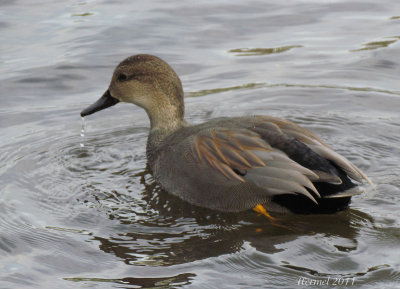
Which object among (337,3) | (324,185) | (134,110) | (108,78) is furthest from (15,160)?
(337,3)

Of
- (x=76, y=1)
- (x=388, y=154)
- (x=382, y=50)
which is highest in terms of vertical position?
(x=76, y=1)

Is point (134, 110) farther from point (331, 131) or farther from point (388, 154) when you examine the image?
point (388, 154)

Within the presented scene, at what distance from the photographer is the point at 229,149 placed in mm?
5918

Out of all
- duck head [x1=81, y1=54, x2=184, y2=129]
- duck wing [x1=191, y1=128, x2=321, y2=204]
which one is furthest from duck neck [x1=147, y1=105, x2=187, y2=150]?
duck wing [x1=191, y1=128, x2=321, y2=204]

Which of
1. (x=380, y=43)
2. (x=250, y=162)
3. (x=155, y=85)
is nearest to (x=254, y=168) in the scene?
(x=250, y=162)

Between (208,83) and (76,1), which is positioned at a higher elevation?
(76,1)

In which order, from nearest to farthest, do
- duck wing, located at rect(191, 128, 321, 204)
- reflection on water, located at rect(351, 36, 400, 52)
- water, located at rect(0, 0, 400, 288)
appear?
water, located at rect(0, 0, 400, 288) → duck wing, located at rect(191, 128, 321, 204) → reflection on water, located at rect(351, 36, 400, 52)

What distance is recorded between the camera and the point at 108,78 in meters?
9.14

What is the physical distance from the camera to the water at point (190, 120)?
502cm

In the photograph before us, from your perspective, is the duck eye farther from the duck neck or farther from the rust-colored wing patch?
the rust-colored wing patch

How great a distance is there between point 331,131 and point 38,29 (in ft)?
16.7

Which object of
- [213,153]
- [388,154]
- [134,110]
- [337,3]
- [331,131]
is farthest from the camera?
[337,3]

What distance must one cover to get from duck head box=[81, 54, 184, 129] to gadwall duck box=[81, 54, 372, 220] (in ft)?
1.04

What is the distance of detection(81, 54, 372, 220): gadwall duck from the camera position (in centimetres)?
547
